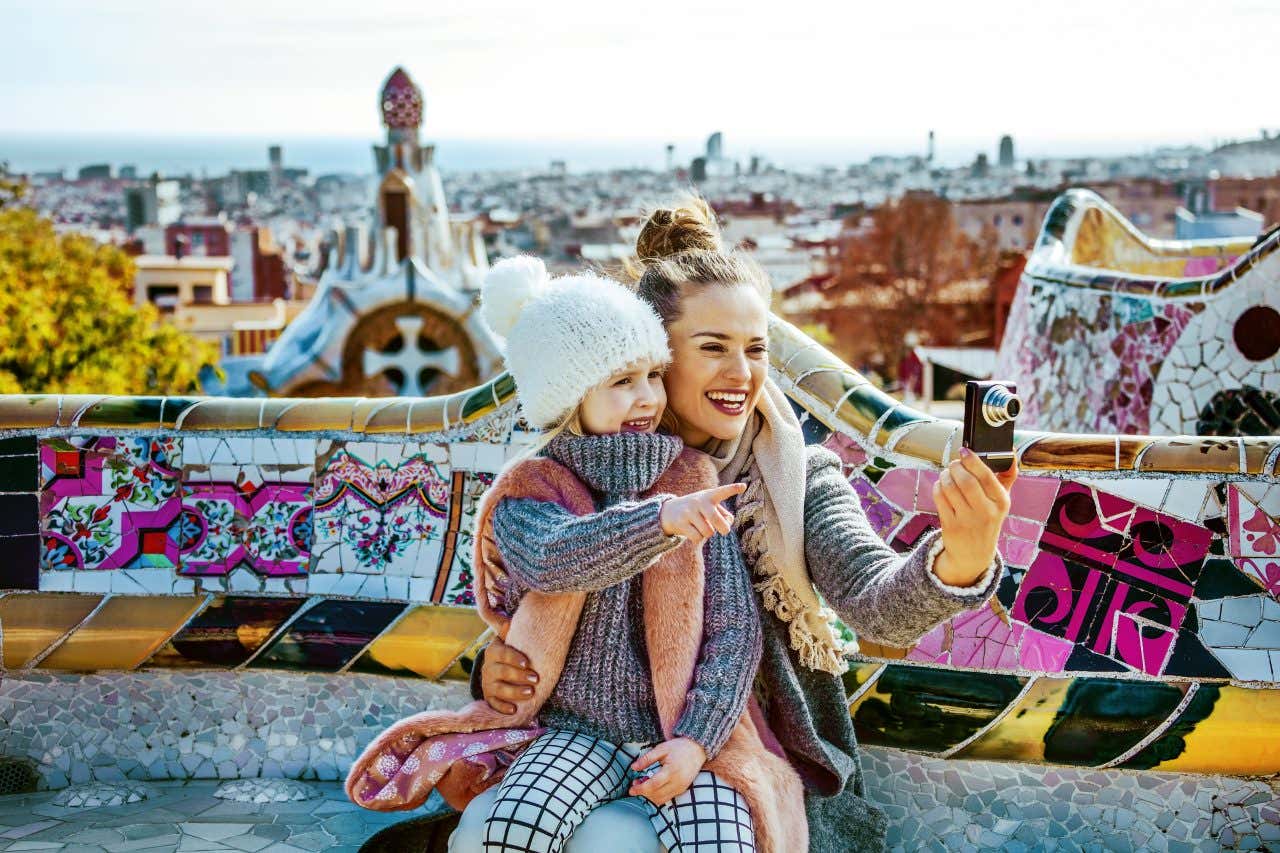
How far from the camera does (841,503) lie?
110 inches

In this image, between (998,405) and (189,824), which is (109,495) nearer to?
(189,824)

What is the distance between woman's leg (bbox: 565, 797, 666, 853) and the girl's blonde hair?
2.95 ft

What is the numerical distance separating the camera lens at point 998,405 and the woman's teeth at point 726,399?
60 cm

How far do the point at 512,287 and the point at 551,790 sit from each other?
3.07ft

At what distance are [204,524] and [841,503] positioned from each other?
203 cm

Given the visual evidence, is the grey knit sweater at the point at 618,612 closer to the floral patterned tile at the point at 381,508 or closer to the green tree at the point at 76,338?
the floral patterned tile at the point at 381,508

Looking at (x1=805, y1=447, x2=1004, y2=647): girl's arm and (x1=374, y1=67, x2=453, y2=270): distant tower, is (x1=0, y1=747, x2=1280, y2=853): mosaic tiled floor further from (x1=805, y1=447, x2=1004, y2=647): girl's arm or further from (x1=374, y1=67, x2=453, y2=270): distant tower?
(x1=374, y1=67, x2=453, y2=270): distant tower

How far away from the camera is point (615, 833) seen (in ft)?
8.25

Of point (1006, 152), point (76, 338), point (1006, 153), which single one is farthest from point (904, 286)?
point (1006, 152)

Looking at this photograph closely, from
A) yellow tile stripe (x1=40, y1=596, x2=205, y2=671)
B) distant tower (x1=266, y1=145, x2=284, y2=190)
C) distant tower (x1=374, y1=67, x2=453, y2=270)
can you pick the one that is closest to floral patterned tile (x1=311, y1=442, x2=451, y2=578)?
yellow tile stripe (x1=40, y1=596, x2=205, y2=671)

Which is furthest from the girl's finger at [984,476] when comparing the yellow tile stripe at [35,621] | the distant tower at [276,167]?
the distant tower at [276,167]

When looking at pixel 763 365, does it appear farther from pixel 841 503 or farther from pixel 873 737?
pixel 873 737

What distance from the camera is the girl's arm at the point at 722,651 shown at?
2.57 m

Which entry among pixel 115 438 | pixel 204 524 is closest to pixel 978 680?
pixel 204 524
